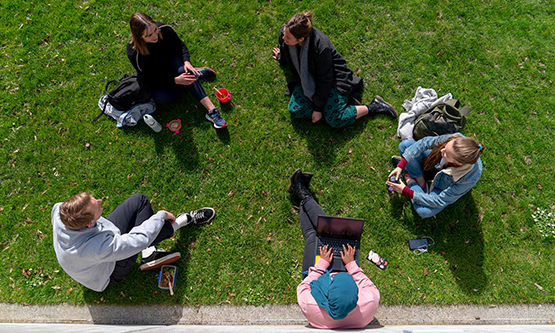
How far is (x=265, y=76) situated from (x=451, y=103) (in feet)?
13.2

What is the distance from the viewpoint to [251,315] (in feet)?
16.5

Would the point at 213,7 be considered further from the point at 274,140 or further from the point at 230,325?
the point at 230,325

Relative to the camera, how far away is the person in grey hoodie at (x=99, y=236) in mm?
3535

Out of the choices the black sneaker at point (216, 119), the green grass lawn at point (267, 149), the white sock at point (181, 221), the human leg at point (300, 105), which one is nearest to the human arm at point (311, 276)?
the green grass lawn at point (267, 149)

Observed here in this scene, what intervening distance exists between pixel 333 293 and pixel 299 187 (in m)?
2.36

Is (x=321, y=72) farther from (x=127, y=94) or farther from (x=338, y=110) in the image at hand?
(x=127, y=94)

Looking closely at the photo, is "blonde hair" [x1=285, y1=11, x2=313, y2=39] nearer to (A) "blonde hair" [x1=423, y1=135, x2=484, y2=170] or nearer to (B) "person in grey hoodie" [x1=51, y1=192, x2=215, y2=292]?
(A) "blonde hair" [x1=423, y1=135, x2=484, y2=170]

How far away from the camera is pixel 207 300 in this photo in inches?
200

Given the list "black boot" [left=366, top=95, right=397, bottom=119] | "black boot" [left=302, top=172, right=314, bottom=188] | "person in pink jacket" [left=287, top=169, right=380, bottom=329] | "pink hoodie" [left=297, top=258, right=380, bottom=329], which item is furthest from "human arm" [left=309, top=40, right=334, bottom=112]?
"pink hoodie" [left=297, top=258, right=380, bottom=329]

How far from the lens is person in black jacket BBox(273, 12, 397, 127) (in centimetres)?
492

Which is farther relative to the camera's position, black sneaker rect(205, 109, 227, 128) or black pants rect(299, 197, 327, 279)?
black sneaker rect(205, 109, 227, 128)

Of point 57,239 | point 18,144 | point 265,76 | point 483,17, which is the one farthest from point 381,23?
point 18,144

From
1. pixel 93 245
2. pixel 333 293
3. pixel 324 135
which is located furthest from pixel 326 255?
pixel 93 245

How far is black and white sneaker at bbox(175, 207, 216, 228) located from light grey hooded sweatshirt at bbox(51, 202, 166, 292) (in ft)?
3.07
